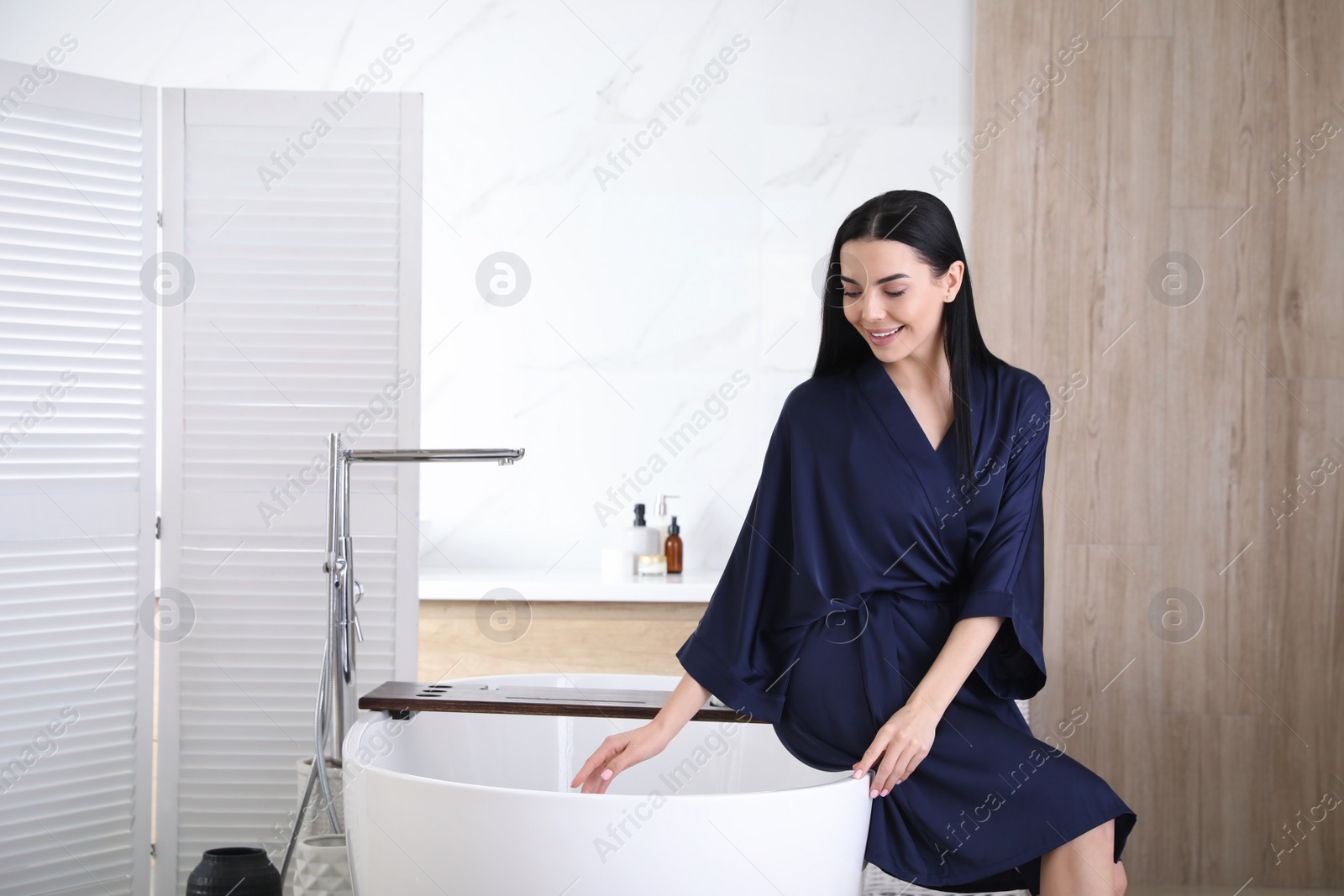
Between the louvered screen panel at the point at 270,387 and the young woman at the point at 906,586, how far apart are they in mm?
1017

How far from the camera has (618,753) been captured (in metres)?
1.33

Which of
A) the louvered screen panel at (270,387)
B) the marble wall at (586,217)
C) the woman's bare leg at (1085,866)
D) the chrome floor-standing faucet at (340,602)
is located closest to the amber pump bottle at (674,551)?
the marble wall at (586,217)

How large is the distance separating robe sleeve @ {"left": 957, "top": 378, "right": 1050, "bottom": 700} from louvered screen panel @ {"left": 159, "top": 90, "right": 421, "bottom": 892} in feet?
4.12

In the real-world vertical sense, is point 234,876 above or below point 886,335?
below

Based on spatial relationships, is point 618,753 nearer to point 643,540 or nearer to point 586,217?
point 643,540

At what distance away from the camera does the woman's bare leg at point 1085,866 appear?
111 centimetres

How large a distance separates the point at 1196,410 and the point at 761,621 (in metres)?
1.60

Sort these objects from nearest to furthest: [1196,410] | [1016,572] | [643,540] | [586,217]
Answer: [1016,572] → [1196,410] → [643,540] → [586,217]

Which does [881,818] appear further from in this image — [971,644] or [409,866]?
[409,866]

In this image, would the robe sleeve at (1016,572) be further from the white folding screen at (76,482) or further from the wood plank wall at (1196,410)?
the white folding screen at (76,482)

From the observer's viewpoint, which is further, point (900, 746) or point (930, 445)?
point (930, 445)

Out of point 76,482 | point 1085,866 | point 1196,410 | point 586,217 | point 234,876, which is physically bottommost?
point 234,876

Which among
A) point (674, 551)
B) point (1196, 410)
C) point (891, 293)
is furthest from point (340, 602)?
point (1196, 410)

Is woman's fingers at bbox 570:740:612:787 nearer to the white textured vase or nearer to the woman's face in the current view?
the woman's face
